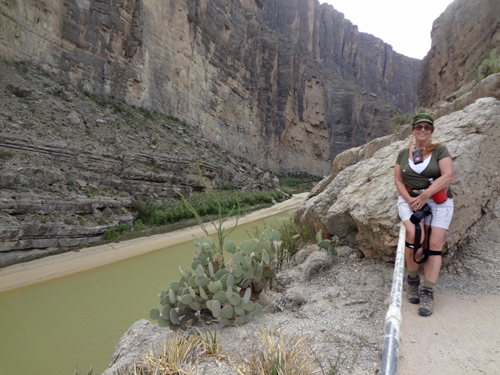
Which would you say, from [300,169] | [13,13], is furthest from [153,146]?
[300,169]

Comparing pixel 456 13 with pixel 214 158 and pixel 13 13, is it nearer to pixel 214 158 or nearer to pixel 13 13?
pixel 214 158

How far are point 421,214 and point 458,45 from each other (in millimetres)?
16966

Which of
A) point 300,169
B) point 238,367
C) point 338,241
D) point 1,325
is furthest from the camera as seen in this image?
point 300,169

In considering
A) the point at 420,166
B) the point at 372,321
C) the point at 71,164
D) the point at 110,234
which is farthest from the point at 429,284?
the point at 71,164

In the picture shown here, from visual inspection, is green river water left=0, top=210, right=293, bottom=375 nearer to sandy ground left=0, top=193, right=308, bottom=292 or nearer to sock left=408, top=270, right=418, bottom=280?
sandy ground left=0, top=193, right=308, bottom=292

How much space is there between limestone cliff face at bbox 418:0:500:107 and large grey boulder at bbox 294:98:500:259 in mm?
9653

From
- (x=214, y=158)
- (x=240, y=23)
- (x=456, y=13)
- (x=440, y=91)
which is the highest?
(x=240, y=23)

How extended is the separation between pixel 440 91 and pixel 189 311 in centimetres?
1904

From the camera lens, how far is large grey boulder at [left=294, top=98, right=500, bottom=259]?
2.81m

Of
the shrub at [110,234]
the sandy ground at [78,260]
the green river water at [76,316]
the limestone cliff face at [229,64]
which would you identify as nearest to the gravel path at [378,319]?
the green river water at [76,316]

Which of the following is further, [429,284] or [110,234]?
[110,234]

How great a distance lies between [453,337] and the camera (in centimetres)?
198

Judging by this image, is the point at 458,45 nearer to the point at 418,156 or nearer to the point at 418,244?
the point at 418,156

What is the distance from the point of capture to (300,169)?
154ft
